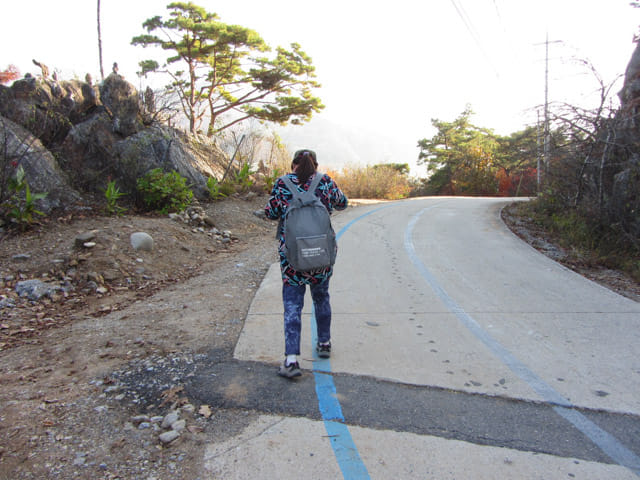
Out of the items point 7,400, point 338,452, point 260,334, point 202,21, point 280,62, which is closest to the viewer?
point 338,452

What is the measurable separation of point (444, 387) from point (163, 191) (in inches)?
324

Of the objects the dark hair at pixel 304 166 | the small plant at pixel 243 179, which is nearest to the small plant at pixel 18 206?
the dark hair at pixel 304 166

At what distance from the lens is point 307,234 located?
338cm

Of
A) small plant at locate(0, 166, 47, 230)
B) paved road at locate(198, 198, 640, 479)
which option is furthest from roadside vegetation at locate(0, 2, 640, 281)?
paved road at locate(198, 198, 640, 479)

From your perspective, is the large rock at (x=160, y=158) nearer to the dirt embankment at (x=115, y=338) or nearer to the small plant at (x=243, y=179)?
the small plant at (x=243, y=179)

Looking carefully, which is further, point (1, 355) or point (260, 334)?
point (260, 334)

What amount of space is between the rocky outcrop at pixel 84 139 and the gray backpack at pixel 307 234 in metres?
6.78

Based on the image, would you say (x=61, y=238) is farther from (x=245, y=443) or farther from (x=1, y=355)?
(x=245, y=443)

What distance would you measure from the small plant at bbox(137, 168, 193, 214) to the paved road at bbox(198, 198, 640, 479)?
475cm

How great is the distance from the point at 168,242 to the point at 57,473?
6092mm

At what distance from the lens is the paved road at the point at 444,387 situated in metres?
2.58

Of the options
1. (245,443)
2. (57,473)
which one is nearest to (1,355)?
(57,473)

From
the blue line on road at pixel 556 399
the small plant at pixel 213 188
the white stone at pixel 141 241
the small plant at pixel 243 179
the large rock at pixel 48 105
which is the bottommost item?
the blue line on road at pixel 556 399

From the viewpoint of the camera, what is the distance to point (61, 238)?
7.28m
